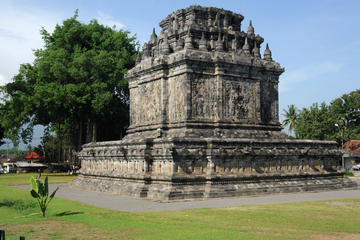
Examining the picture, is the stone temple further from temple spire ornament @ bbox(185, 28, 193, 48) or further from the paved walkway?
the paved walkway

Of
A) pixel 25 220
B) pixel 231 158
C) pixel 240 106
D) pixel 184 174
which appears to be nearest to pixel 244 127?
pixel 240 106

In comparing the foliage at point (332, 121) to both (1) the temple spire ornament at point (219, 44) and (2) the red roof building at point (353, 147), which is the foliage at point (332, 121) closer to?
(2) the red roof building at point (353, 147)

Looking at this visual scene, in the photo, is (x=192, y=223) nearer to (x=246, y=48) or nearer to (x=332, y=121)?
(x=246, y=48)

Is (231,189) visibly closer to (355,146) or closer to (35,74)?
(35,74)

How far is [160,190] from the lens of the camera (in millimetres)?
19859

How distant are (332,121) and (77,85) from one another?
31.2 m

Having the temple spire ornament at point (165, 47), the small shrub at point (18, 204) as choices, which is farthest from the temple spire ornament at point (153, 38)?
the small shrub at point (18, 204)

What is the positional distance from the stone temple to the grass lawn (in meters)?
4.34

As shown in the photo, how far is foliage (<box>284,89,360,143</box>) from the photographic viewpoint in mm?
53500

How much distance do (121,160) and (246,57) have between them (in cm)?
890

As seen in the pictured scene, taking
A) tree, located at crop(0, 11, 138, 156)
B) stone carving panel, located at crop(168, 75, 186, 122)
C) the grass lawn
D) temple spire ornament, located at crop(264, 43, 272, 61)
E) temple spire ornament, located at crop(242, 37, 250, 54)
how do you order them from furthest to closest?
tree, located at crop(0, 11, 138, 156), temple spire ornament, located at crop(264, 43, 272, 61), temple spire ornament, located at crop(242, 37, 250, 54), stone carving panel, located at crop(168, 75, 186, 122), the grass lawn

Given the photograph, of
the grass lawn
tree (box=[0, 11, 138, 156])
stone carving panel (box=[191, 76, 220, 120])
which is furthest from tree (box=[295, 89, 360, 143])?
the grass lawn

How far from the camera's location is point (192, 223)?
1284 centimetres

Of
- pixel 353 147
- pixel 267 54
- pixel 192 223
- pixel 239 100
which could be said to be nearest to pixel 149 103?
pixel 239 100
